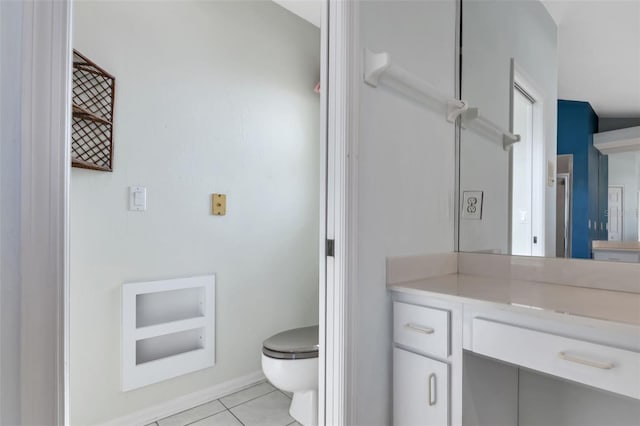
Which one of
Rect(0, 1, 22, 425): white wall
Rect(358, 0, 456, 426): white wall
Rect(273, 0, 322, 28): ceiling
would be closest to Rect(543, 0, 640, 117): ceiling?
Rect(358, 0, 456, 426): white wall

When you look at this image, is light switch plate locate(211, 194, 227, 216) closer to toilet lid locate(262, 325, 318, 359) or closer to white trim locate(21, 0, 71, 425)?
toilet lid locate(262, 325, 318, 359)

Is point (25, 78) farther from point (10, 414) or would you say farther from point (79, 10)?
point (79, 10)

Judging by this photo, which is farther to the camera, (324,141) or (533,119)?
(533,119)

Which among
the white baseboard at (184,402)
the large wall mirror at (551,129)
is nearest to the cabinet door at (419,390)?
the large wall mirror at (551,129)

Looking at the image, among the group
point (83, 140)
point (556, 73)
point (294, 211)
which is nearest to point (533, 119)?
point (556, 73)

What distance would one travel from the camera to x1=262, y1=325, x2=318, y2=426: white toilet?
5.33 ft

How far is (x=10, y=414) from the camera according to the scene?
0.60 metres

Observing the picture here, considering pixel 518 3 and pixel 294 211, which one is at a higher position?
pixel 518 3

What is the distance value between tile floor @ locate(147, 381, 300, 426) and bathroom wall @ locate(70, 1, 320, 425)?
12 centimetres

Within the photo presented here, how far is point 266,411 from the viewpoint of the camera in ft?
6.14

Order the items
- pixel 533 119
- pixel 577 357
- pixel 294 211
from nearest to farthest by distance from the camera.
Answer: pixel 577 357 → pixel 533 119 → pixel 294 211

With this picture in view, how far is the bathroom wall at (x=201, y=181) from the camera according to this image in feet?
5.23

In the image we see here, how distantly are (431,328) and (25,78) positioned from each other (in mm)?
1193

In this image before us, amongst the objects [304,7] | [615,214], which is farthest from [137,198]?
[615,214]
